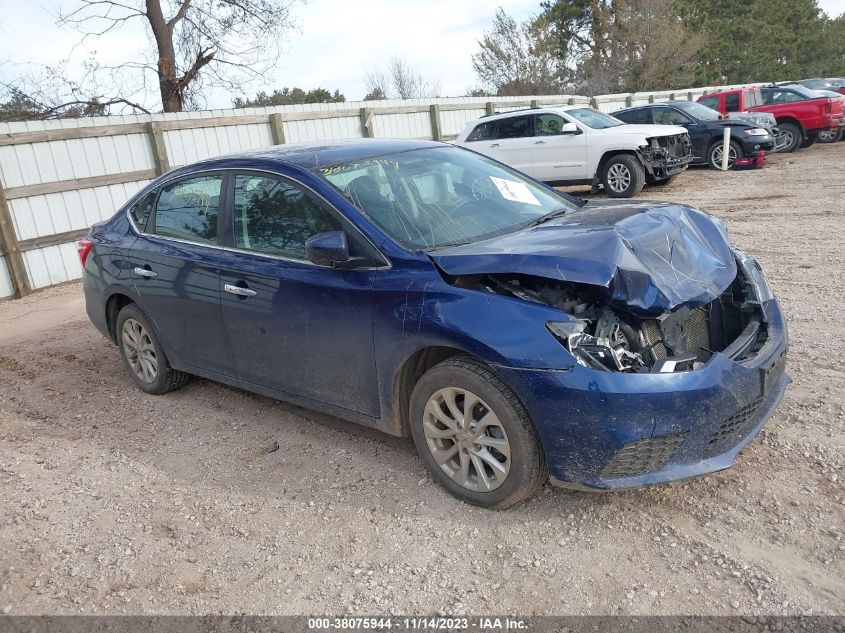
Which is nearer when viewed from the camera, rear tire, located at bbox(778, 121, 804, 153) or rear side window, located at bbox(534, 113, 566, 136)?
rear side window, located at bbox(534, 113, 566, 136)

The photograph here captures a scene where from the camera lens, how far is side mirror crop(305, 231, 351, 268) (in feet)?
11.2

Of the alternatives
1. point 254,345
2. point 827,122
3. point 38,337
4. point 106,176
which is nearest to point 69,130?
point 106,176

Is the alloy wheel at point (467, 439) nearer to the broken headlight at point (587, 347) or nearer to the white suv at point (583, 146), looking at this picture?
the broken headlight at point (587, 347)

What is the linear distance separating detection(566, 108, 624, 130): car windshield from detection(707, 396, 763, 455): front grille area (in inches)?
433

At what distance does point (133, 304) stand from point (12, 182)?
580 cm

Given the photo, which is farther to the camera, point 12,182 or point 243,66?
point 243,66

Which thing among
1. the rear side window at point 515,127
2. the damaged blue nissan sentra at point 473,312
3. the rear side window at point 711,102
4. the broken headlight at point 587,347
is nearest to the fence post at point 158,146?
the rear side window at point 515,127

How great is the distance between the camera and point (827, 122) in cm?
1775

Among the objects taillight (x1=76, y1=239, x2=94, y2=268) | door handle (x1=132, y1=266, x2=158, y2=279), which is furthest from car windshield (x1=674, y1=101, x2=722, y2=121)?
door handle (x1=132, y1=266, x2=158, y2=279)

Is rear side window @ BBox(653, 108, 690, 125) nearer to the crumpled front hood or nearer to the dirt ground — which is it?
the dirt ground

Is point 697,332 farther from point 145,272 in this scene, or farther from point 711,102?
point 711,102

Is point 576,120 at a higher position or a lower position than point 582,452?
higher

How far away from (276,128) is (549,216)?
32.2 ft

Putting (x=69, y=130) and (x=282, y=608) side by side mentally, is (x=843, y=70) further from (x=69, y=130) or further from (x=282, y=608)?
(x=282, y=608)
